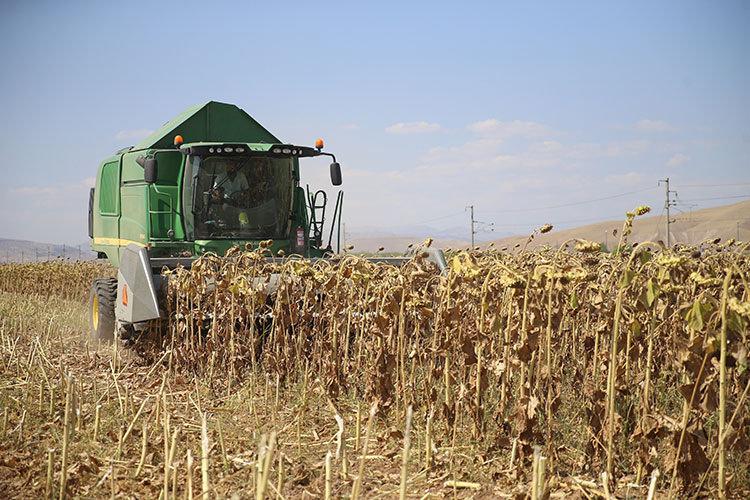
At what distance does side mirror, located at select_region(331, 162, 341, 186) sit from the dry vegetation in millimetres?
2852

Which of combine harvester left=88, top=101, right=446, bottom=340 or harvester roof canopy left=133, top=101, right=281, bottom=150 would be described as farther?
harvester roof canopy left=133, top=101, right=281, bottom=150

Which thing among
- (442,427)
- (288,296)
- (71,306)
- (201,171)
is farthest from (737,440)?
(71,306)

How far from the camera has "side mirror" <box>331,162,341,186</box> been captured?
30.4 ft

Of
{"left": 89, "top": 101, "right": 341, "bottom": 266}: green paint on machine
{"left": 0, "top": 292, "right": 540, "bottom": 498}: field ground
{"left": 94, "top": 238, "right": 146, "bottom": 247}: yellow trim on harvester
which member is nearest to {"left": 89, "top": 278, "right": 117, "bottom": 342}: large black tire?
{"left": 89, "top": 101, "right": 341, "bottom": 266}: green paint on machine

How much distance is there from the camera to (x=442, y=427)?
4.86m

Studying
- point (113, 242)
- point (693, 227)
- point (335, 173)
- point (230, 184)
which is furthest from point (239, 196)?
point (693, 227)

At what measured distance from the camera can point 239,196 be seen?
922cm

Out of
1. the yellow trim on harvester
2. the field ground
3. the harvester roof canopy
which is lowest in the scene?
the field ground

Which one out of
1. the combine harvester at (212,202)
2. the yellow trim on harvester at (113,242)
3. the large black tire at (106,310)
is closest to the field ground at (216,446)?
the large black tire at (106,310)

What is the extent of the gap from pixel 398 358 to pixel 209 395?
1859mm

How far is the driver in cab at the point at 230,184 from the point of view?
9.12m

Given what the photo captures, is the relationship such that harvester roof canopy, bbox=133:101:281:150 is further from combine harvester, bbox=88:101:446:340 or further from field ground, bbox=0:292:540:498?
field ground, bbox=0:292:540:498

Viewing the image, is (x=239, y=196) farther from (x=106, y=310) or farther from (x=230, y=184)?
(x=106, y=310)

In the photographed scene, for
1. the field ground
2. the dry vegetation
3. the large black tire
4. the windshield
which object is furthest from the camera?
the windshield
